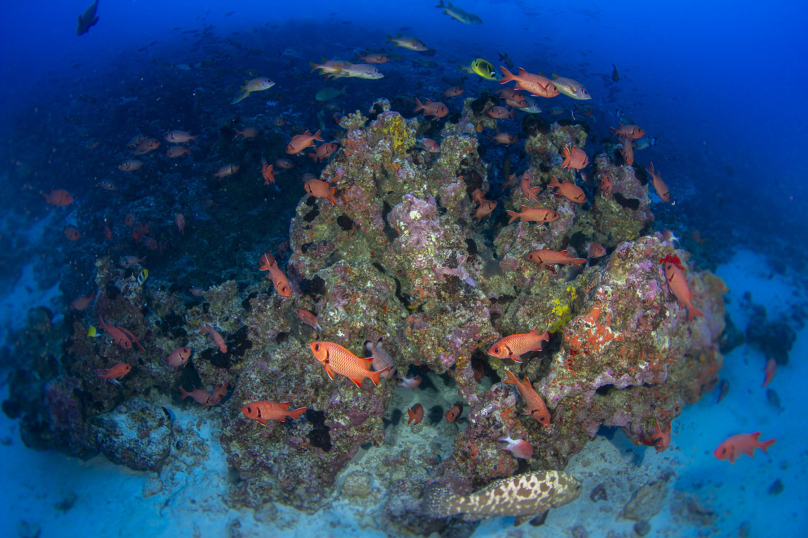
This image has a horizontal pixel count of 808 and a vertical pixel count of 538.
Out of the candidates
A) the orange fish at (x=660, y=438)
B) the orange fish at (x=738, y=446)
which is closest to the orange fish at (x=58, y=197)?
the orange fish at (x=660, y=438)

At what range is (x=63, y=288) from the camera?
1138cm

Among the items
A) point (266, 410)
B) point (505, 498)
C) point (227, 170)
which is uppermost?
point (227, 170)

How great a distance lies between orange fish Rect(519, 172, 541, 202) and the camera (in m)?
5.78

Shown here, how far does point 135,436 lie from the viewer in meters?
5.80

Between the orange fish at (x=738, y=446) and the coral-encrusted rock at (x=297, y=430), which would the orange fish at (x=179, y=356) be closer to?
the coral-encrusted rock at (x=297, y=430)

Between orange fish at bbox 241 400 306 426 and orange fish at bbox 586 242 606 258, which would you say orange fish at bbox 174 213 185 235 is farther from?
orange fish at bbox 586 242 606 258

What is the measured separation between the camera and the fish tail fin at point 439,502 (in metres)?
4.16

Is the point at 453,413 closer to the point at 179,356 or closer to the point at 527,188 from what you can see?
the point at 527,188

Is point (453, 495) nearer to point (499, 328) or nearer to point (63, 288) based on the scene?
point (499, 328)

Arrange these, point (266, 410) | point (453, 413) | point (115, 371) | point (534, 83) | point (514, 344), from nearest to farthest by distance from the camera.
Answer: point (514, 344) < point (266, 410) < point (453, 413) < point (534, 83) < point (115, 371)

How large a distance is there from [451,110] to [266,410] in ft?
42.9

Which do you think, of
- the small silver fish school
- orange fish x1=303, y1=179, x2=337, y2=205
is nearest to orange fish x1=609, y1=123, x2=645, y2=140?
orange fish x1=303, y1=179, x2=337, y2=205

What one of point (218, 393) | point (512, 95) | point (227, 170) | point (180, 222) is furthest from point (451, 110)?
point (218, 393)

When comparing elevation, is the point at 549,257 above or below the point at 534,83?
below
